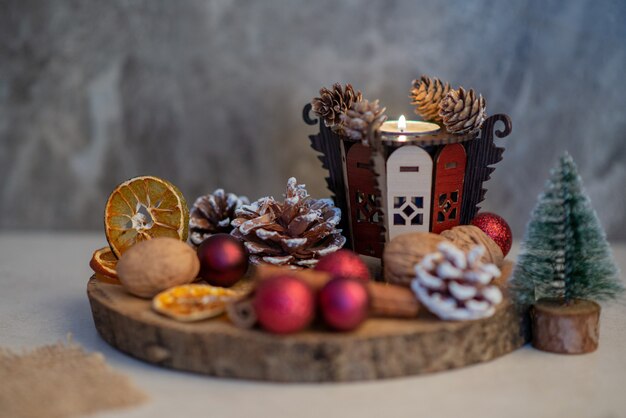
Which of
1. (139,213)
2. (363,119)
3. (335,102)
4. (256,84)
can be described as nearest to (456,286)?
(363,119)

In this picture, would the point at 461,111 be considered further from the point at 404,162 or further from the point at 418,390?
the point at 418,390

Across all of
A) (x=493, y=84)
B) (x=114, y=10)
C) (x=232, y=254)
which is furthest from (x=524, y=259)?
(x=114, y=10)

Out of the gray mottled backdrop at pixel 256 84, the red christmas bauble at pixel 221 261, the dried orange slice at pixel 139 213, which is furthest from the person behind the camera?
the gray mottled backdrop at pixel 256 84

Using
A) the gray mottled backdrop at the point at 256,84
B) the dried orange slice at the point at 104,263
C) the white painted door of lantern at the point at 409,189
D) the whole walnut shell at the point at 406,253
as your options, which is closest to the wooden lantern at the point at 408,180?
the white painted door of lantern at the point at 409,189

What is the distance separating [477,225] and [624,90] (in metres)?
0.63

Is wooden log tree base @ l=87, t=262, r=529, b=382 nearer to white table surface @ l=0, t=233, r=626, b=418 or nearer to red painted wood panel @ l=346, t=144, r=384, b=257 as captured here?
white table surface @ l=0, t=233, r=626, b=418

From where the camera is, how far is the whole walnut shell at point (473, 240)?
45.1 inches

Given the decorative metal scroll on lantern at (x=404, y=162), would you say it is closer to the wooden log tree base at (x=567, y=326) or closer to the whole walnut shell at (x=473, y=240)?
the whole walnut shell at (x=473, y=240)

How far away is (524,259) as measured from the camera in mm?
1069

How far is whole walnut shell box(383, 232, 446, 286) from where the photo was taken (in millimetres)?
1043

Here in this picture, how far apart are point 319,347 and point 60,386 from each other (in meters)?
0.30

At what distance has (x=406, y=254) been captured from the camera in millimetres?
1048

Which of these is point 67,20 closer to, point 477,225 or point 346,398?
point 477,225

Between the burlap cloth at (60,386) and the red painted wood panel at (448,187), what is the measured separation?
520mm
